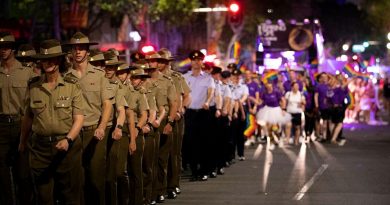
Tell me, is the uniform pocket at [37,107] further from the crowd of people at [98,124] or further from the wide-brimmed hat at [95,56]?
the wide-brimmed hat at [95,56]

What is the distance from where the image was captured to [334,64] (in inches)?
1704

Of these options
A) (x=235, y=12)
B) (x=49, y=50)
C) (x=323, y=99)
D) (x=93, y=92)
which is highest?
(x=235, y=12)

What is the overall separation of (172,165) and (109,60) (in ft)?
10.2

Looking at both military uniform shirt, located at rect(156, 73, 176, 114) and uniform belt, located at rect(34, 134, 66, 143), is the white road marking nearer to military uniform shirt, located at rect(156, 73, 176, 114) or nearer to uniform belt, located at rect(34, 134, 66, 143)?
military uniform shirt, located at rect(156, 73, 176, 114)

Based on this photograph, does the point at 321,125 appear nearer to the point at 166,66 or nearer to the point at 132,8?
the point at 132,8

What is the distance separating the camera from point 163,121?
14.1m

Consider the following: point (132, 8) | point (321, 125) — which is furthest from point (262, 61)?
point (321, 125)

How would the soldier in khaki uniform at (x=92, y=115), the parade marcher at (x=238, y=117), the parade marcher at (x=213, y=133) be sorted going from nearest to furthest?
the soldier in khaki uniform at (x=92, y=115) < the parade marcher at (x=213, y=133) < the parade marcher at (x=238, y=117)

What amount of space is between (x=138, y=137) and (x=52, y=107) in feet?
8.44

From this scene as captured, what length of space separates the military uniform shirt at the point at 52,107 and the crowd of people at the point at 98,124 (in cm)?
1

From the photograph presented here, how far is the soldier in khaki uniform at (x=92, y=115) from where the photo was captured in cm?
1103

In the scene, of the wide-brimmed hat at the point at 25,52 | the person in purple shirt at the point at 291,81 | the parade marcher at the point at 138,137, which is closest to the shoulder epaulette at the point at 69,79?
the wide-brimmed hat at the point at 25,52

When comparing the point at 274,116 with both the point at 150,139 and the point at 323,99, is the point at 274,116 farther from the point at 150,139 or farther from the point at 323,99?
the point at 150,139

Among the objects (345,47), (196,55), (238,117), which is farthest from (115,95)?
(345,47)
